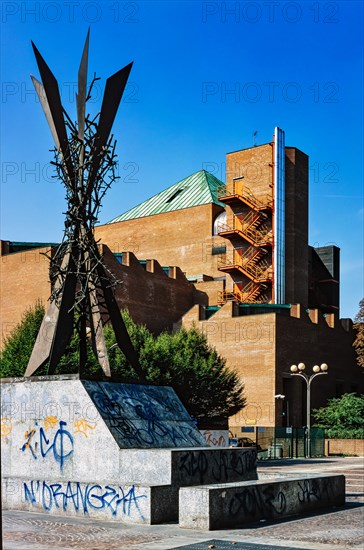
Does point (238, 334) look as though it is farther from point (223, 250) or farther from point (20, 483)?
point (20, 483)

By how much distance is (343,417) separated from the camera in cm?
5491

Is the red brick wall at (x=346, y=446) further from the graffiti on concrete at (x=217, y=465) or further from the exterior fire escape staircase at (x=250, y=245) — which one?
the graffiti on concrete at (x=217, y=465)

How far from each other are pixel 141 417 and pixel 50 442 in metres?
1.88

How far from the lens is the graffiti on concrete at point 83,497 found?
12.5 m

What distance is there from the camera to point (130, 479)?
13617 mm

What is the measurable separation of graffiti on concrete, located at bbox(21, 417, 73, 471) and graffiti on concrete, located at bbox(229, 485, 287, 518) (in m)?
3.64

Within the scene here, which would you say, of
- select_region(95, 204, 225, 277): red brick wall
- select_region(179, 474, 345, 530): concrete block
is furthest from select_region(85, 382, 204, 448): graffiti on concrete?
select_region(95, 204, 225, 277): red brick wall

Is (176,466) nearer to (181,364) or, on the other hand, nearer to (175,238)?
(181,364)

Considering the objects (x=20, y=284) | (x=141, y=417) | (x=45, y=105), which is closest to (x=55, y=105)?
(x=45, y=105)

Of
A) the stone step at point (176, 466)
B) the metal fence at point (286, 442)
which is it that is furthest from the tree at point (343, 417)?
the stone step at point (176, 466)

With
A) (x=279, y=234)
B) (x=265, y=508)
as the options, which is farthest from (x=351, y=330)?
(x=265, y=508)

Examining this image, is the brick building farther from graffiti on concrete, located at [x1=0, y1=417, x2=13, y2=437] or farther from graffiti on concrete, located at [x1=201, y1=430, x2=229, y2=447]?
graffiti on concrete, located at [x1=0, y1=417, x2=13, y2=437]

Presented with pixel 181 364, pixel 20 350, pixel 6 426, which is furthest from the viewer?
pixel 181 364

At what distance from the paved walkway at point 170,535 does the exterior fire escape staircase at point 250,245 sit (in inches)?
1896
